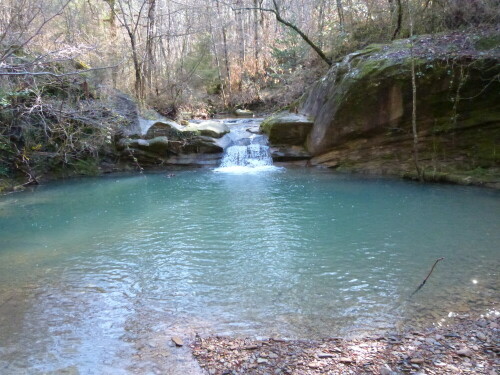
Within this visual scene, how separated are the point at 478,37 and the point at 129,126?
12.1 meters

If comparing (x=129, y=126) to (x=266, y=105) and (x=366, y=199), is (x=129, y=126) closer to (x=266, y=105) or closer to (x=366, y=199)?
(x=366, y=199)

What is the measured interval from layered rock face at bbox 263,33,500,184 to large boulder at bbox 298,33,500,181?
2cm

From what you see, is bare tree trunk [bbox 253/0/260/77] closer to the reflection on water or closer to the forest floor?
the reflection on water

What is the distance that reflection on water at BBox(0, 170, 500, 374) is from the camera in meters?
4.14

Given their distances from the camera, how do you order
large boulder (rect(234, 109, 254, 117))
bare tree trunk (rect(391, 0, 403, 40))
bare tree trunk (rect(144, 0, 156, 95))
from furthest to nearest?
1. large boulder (rect(234, 109, 254, 117))
2. bare tree trunk (rect(144, 0, 156, 95))
3. bare tree trunk (rect(391, 0, 403, 40))

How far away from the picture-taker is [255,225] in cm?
802

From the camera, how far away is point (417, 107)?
1155 cm

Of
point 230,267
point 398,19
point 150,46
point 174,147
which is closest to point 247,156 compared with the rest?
point 174,147

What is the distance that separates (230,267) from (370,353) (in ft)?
9.25

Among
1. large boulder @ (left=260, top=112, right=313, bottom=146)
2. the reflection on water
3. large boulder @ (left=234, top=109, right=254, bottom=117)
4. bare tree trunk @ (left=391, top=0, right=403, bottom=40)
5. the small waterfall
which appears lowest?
the reflection on water

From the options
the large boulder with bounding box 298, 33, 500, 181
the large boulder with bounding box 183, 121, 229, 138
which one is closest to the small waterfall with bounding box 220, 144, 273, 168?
the large boulder with bounding box 183, 121, 229, 138

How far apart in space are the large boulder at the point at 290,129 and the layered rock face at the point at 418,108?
0.72 m

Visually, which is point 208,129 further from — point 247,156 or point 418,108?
point 418,108

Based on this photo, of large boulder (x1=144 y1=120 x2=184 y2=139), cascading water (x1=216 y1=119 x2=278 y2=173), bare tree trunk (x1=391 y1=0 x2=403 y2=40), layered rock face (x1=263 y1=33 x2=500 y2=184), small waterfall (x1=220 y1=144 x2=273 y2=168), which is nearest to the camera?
layered rock face (x1=263 y1=33 x2=500 y2=184)
